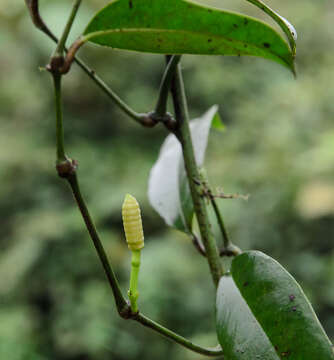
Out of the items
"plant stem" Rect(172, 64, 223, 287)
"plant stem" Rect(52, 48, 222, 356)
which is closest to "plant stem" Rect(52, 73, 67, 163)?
"plant stem" Rect(52, 48, 222, 356)

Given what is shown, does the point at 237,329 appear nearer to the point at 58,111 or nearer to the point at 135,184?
the point at 58,111

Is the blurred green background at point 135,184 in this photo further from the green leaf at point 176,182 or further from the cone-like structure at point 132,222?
the cone-like structure at point 132,222

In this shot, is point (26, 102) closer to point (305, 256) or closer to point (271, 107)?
point (271, 107)

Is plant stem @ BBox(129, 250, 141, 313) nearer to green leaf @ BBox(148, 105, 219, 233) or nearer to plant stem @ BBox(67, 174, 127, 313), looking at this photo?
plant stem @ BBox(67, 174, 127, 313)

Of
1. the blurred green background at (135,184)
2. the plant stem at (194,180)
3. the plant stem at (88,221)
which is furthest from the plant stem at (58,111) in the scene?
the blurred green background at (135,184)

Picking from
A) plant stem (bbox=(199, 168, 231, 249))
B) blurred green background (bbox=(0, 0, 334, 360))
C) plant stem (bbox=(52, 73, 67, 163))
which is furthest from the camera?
blurred green background (bbox=(0, 0, 334, 360))

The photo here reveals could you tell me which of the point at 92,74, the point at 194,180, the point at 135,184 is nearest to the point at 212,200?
the point at 194,180
